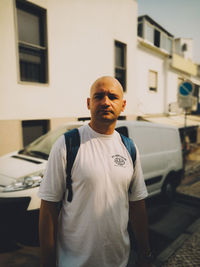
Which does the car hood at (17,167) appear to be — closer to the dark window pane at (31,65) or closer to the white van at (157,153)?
the white van at (157,153)

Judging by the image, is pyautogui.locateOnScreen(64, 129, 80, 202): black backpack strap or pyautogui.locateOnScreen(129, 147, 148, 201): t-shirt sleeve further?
pyautogui.locateOnScreen(129, 147, 148, 201): t-shirt sleeve

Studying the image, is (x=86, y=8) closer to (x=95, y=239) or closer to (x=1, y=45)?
(x=1, y=45)

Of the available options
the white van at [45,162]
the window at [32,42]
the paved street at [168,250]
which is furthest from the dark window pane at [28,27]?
the paved street at [168,250]

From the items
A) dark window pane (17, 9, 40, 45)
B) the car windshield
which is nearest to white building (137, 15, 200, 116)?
dark window pane (17, 9, 40, 45)

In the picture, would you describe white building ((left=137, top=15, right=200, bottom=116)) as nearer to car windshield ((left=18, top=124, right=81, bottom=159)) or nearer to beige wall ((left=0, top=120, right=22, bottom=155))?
beige wall ((left=0, top=120, right=22, bottom=155))

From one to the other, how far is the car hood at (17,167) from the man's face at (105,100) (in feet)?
6.49

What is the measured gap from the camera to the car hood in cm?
299

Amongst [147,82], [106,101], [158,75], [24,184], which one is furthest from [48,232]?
[158,75]

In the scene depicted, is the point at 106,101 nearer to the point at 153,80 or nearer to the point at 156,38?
the point at 153,80

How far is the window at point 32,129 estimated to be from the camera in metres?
6.45

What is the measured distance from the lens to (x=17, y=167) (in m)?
3.25

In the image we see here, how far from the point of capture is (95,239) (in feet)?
4.36

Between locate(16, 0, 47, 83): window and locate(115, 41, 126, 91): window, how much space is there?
12.8 feet

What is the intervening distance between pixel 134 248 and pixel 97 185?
2.42m
